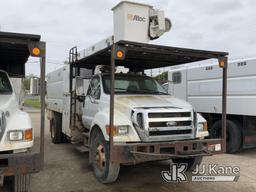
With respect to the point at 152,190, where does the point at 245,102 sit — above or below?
above

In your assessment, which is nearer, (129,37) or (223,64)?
(223,64)

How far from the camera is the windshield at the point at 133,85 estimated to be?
695cm

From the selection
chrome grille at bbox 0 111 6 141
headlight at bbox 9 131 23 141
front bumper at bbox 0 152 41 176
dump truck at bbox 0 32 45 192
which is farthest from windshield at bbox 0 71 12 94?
front bumper at bbox 0 152 41 176

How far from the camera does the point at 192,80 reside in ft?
36.4

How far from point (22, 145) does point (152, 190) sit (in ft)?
8.19

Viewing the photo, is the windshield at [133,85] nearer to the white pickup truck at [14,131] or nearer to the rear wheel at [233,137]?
the white pickup truck at [14,131]

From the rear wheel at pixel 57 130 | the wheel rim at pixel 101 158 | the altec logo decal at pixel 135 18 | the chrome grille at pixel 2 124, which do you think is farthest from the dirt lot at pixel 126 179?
the altec logo decal at pixel 135 18

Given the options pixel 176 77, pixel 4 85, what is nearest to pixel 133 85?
pixel 4 85

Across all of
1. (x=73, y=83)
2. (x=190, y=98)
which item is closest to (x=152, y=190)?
(x=73, y=83)

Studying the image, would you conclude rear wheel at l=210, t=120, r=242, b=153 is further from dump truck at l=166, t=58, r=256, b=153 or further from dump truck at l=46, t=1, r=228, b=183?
dump truck at l=46, t=1, r=228, b=183

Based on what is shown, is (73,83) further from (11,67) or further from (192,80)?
(192,80)

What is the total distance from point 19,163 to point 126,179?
2.64m

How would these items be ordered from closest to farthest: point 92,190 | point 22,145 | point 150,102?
point 22,145
point 92,190
point 150,102

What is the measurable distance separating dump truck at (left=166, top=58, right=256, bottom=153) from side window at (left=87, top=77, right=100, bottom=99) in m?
2.37
